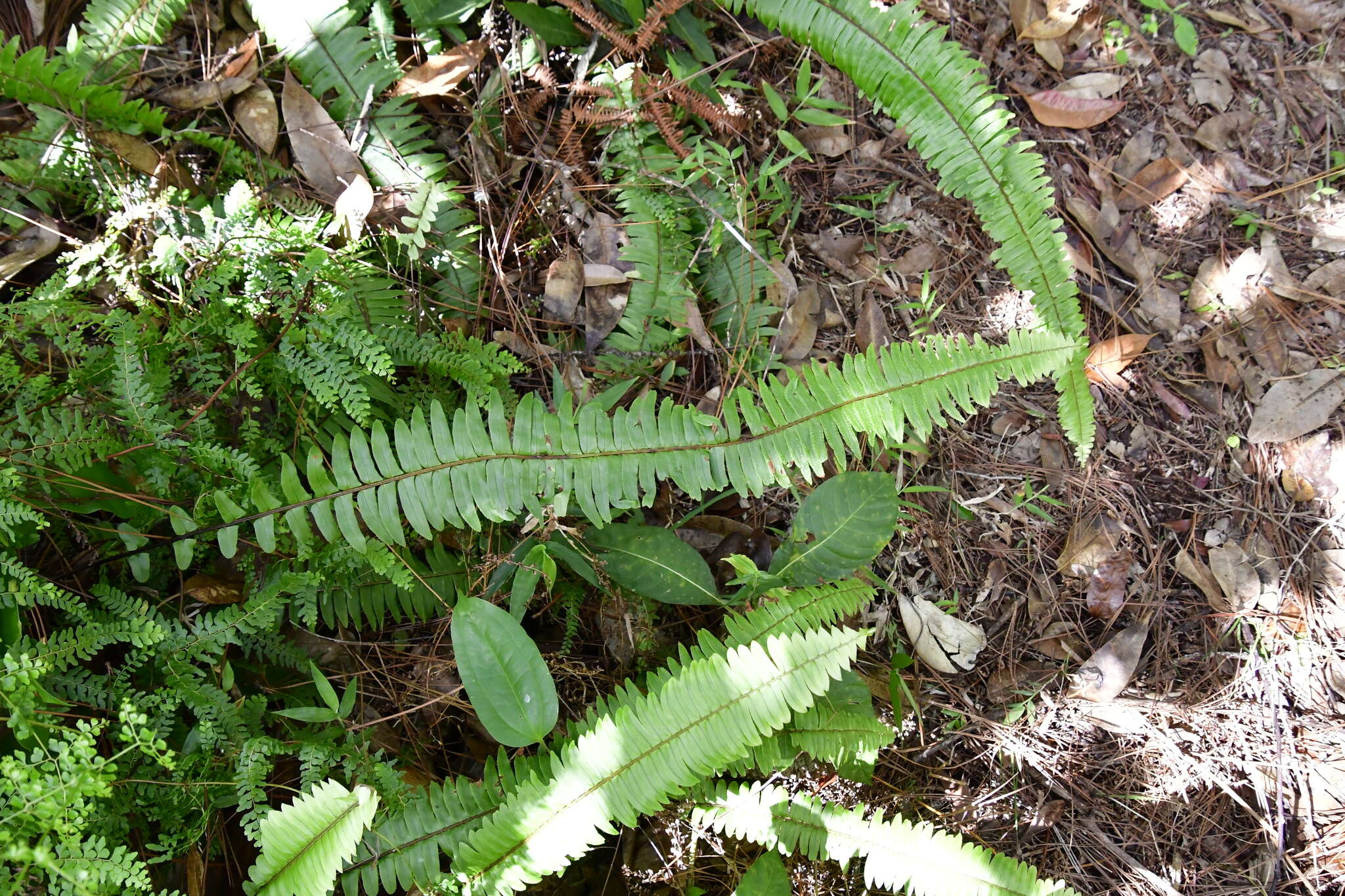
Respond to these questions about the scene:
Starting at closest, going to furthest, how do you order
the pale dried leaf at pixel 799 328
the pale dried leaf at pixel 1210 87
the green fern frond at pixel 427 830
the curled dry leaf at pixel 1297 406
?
the green fern frond at pixel 427 830, the pale dried leaf at pixel 799 328, the curled dry leaf at pixel 1297 406, the pale dried leaf at pixel 1210 87

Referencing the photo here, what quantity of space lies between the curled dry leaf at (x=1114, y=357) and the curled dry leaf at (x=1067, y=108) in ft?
3.17

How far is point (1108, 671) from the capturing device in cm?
307

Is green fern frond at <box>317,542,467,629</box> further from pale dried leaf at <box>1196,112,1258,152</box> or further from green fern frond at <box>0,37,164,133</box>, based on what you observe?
pale dried leaf at <box>1196,112,1258,152</box>

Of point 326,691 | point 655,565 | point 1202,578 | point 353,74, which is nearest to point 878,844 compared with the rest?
point 655,565

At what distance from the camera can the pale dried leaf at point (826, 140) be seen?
3.34 meters

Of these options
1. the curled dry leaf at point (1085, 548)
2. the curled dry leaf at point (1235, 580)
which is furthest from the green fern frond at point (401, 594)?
the curled dry leaf at point (1235, 580)

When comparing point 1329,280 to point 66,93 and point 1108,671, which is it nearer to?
point 1108,671

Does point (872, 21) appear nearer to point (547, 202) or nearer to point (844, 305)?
point (844, 305)

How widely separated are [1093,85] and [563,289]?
249cm

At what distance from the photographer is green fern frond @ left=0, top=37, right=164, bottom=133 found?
2.44 metres

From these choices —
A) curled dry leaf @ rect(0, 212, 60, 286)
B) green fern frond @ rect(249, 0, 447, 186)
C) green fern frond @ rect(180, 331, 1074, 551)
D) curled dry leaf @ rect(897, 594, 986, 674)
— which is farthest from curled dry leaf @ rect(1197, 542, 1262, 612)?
curled dry leaf @ rect(0, 212, 60, 286)

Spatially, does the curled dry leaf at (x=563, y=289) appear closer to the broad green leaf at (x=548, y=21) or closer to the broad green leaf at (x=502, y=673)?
the broad green leaf at (x=548, y=21)

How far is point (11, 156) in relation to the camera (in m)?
2.72

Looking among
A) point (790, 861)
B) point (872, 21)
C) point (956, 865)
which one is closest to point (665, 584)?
point (790, 861)
